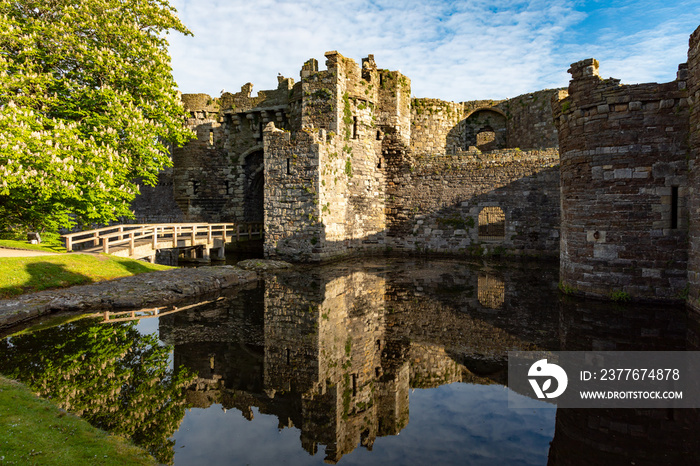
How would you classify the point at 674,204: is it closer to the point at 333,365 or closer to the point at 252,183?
the point at 333,365

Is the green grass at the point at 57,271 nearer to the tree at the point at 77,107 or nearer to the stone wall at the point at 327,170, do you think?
the tree at the point at 77,107

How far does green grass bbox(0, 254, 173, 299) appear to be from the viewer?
9.88 meters

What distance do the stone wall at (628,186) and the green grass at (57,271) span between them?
41.0 feet

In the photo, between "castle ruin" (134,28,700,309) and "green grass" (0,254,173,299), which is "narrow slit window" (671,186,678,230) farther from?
"green grass" (0,254,173,299)

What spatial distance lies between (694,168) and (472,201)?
1034 cm

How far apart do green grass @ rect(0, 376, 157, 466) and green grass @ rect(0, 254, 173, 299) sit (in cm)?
643

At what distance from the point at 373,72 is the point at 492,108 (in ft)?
26.6

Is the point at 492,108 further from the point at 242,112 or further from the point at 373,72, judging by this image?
the point at 242,112

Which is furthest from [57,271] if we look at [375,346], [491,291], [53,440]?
[491,291]

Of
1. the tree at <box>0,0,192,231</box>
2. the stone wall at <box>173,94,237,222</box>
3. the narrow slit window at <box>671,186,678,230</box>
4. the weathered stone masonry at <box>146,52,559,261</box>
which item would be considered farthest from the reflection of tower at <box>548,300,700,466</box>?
the stone wall at <box>173,94,237,222</box>

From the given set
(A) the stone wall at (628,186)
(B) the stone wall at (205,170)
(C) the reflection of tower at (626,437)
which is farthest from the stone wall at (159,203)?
(C) the reflection of tower at (626,437)

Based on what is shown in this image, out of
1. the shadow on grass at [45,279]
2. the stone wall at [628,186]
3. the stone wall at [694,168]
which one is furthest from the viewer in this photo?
the shadow on grass at [45,279]

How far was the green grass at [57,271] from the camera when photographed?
389 inches

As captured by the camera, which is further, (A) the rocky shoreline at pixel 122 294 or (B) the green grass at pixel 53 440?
(A) the rocky shoreline at pixel 122 294
